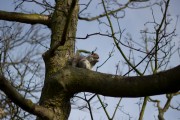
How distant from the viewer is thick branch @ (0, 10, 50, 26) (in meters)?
2.85

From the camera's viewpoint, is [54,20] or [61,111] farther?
[54,20]

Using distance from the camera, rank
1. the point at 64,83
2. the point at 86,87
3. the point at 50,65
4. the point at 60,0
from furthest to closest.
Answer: the point at 60,0 < the point at 50,65 < the point at 64,83 < the point at 86,87

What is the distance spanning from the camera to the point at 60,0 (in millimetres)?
3234

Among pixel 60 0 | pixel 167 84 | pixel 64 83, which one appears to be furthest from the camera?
pixel 60 0

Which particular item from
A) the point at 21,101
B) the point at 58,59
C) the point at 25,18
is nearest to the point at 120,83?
the point at 21,101

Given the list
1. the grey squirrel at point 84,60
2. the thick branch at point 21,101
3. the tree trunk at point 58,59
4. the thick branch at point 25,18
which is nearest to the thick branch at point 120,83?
the tree trunk at point 58,59

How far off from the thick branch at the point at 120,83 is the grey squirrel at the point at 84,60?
0.67m

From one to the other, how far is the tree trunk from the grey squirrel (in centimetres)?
8

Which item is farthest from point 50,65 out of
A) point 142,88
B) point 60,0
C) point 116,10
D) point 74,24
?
point 116,10

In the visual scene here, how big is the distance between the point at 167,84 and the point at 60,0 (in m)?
2.06

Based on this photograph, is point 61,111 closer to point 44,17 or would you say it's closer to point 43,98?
point 43,98

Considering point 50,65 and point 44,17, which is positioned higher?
point 44,17

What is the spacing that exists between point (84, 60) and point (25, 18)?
81 centimetres

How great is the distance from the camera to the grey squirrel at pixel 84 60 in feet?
9.04
